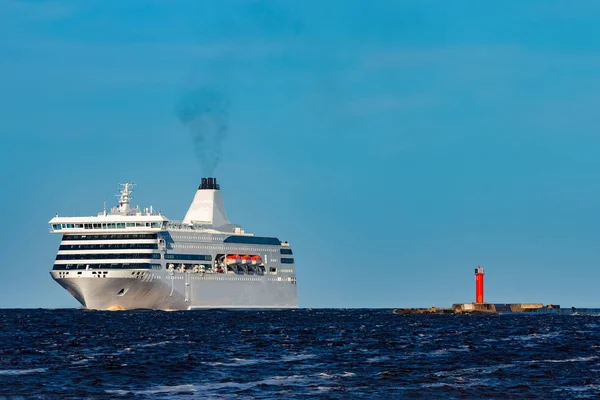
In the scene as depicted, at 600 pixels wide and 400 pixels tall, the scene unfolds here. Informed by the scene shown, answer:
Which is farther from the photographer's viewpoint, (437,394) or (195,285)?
(195,285)

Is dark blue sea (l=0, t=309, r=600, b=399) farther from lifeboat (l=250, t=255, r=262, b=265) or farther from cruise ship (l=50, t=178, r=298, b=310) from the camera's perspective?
lifeboat (l=250, t=255, r=262, b=265)

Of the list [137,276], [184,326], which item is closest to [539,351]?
[184,326]

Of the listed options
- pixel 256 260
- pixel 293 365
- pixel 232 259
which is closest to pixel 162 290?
pixel 232 259

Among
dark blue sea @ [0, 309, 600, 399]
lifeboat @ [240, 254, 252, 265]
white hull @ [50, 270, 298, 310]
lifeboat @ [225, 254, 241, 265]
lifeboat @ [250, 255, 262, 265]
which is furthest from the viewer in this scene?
lifeboat @ [250, 255, 262, 265]

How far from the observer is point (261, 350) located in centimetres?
6888

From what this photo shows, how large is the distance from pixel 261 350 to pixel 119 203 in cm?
8980

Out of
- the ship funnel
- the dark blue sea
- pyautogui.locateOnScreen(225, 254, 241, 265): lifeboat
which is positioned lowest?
the dark blue sea

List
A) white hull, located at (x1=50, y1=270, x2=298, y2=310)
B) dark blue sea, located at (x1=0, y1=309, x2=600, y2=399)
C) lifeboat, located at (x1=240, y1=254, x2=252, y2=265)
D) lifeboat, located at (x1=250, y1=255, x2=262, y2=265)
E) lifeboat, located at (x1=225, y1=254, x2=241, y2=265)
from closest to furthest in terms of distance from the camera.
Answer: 1. dark blue sea, located at (x1=0, y1=309, x2=600, y2=399)
2. white hull, located at (x1=50, y1=270, x2=298, y2=310)
3. lifeboat, located at (x1=225, y1=254, x2=241, y2=265)
4. lifeboat, located at (x1=240, y1=254, x2=252, y2=265)
5. lifeboat, located at (x1=250, y1=255, x2=262, y2=265)

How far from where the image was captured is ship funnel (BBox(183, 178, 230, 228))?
171375 millimetres

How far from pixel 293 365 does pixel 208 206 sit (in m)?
116

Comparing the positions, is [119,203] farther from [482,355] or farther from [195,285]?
[482,355]

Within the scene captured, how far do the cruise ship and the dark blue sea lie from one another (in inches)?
2113

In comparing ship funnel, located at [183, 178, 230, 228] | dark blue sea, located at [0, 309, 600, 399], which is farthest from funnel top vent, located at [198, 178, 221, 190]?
dark blue sea, located at [0, 309, 600, 399]

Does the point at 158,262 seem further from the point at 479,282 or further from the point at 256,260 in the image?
the point at 479,282
